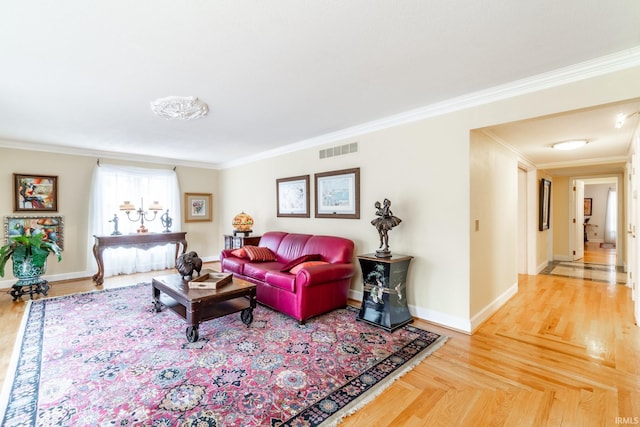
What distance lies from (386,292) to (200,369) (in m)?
1.81

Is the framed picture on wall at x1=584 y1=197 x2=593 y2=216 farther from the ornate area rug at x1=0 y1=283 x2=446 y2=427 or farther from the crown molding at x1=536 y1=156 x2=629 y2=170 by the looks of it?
the ornate area rug at x1=0 y1=283 x2=446 y2=427

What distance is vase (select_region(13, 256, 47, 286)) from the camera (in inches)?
158

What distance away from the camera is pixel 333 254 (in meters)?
3.78

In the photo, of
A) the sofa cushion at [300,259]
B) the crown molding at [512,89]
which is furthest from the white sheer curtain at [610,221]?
the sofa cushion at [300,259]

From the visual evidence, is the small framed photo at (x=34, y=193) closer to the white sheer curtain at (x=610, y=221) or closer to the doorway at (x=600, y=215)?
the doorway at (x=600, y=215)

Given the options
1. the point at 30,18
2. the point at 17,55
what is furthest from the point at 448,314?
the point at 17,55

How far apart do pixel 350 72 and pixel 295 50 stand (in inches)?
21.3

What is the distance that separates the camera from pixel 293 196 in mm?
4965

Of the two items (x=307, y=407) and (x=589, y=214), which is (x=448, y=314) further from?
(x=589, y=214)

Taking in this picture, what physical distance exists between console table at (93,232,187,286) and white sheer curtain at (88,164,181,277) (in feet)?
1.44

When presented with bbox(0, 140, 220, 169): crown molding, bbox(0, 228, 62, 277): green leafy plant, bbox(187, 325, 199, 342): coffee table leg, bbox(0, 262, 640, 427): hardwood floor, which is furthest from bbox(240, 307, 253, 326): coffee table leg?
bbox(0, 140, 220, 169): crown molding

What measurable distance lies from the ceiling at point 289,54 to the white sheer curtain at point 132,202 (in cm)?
193

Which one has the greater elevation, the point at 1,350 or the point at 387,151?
the point at 387,151

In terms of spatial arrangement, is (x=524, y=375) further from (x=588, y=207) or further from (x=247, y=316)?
(x=588, y=207)
